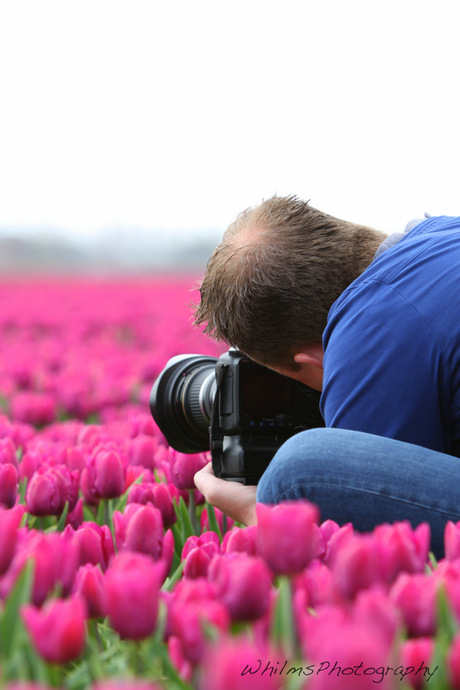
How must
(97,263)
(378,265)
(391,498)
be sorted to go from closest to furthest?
1. (391,498)
2. (378,265)
3. (97,263)

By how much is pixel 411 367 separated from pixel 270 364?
0.44m

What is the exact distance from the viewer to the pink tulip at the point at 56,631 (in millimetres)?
686

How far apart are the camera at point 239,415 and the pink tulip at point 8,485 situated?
0.46 meters

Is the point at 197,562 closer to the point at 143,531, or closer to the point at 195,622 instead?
the point at 143,531

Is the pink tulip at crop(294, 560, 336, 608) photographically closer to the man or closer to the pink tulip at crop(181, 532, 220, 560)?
the pink tulip at crop(181, 532, 220, 560)

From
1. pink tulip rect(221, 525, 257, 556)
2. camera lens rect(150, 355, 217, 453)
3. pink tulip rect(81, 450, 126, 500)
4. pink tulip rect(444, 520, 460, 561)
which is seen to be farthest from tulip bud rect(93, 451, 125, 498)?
pink tulip rect(444, 520, 460, 561)

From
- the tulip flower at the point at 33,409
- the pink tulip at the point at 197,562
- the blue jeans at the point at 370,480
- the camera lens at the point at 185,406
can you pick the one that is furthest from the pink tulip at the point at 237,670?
the tulip flower at the point at 33,409

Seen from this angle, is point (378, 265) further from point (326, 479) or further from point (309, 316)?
point (326, 479)

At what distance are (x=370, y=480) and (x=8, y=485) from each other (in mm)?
684

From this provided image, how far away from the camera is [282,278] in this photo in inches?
70.9

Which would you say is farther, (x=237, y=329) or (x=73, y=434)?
(x=73, y=434)

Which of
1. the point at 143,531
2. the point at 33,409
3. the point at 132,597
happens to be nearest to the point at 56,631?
the point at 132,597

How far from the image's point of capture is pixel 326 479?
1282mm

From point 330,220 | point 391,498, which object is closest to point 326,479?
point 391,498
